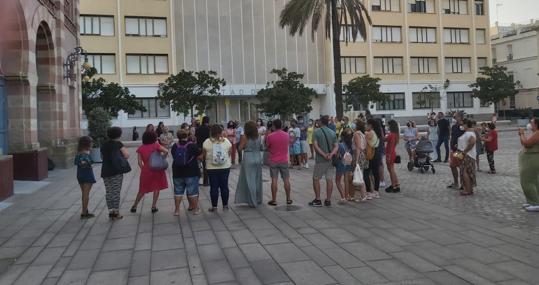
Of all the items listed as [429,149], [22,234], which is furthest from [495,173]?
[22,234]

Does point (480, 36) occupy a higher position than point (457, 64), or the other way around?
point (480, 36)

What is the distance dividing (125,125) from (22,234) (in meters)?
39.5

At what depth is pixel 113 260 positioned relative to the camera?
6539 millimetres

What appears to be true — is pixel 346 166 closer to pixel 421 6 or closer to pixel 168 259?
pixel 168 259

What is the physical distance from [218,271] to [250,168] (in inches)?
168

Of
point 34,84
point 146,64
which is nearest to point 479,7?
point 146,64

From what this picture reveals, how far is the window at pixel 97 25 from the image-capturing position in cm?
4631

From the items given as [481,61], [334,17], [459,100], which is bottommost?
[459,100]

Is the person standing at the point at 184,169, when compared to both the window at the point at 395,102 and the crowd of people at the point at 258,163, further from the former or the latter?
the window at the point at 395,102

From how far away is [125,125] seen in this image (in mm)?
46500

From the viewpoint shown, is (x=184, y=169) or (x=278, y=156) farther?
(x=278, y=156)

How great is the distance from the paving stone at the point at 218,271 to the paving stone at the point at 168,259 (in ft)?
1.07

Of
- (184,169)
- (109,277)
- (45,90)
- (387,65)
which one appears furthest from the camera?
(387,65)

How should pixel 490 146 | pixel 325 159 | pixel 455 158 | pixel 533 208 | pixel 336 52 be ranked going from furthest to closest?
pixel 336 52 → pixel 490 146 → pixel 455 158 → pixel 325 159 → pixel 533 208
